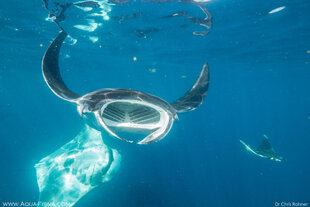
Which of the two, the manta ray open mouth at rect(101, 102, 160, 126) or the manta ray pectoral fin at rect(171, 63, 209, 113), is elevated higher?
the manta ray open mouth at rect(101, 102, 160, 126)

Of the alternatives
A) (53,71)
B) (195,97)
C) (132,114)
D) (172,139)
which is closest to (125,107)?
(132,114)

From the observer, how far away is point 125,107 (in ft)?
14.8

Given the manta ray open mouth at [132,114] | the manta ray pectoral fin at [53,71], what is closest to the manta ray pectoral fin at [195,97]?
the manta ray open mouth at [132,114]

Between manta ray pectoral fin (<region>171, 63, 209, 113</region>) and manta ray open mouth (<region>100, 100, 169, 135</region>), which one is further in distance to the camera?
manta ray pectoral fin (<region>171, 63, 209, 113</region>)

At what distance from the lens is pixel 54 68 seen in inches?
229

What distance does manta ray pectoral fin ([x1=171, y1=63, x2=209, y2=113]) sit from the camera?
5.14m

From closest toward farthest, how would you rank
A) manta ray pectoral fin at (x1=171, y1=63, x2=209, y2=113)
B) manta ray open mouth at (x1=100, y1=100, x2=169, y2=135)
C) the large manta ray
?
the large manta ray < manta ray open mouth at (x1=100, y1=100, x2=169, y2=135) < manta ray pectoral fin at (x1=171, y1=63, x2=209, y2=113)

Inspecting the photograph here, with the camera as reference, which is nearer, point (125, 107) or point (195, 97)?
point (125, 107)

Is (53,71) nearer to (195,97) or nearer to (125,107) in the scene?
(125,107)

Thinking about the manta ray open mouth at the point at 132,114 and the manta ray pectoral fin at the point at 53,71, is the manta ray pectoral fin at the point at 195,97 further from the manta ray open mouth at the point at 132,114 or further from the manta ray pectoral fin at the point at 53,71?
the manta ray pectoral fin at the point at 53,71

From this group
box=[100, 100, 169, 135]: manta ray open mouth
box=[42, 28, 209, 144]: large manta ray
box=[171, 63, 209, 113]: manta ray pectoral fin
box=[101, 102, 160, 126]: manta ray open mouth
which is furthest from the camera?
box=[171, 63, 209, 113]: manta ray pectoral fin

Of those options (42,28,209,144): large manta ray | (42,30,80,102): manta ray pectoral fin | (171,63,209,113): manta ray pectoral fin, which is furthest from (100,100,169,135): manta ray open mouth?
(42,30,80,102): manta ray pectoral fin

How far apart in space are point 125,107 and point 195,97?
2326 mm

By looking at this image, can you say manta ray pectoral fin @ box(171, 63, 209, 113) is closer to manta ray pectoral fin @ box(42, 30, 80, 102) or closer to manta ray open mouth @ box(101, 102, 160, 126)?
manta ray open mouth @ box(101, 102, 160, 126)
